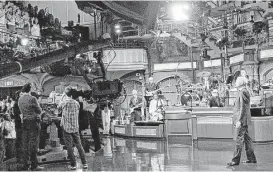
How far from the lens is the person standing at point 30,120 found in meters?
6.53

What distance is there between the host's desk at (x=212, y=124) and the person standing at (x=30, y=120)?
535cm

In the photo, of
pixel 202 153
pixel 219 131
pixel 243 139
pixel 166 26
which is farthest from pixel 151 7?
pixel 166 26

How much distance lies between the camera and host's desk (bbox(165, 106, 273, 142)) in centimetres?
984

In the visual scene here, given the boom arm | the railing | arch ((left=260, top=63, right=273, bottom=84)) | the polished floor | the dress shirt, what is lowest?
the polished floor

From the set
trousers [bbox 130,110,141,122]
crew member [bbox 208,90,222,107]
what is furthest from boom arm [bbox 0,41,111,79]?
trousers [bbox 130,110,141,122]

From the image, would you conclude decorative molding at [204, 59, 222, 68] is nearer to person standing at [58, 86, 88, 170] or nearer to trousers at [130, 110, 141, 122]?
trousers at [130, 110, 141, 122]

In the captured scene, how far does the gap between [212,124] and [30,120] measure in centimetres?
576

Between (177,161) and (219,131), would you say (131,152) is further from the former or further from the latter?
(219,131)

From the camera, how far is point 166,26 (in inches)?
739

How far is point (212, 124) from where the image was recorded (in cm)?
1054

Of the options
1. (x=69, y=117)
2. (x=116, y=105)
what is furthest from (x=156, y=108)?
(x=69, y=117)

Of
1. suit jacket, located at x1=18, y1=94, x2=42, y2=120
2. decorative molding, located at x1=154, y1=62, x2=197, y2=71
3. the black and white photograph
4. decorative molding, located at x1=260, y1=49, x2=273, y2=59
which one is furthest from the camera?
decorative molding, located at x1=154, y1=62, x2=197, y2=71

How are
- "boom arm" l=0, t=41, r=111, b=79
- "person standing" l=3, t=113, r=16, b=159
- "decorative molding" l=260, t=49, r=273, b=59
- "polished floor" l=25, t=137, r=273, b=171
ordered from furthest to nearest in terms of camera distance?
"decorative molding" l=260, t=49, r=273, b=59
"person standing" l=3, t=113, r=16, b=159
"polished floor" l=25, t=137, r=273, b=171
"boom arm" l=0, t=41, r=111, b=79

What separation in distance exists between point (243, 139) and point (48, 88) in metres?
16.0
